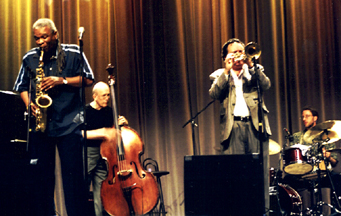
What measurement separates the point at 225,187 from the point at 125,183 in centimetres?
112

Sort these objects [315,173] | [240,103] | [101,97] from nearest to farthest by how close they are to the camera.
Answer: [240,103] → [101,97] → [315,173]

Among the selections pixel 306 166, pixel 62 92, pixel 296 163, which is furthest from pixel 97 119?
pixel 306 166

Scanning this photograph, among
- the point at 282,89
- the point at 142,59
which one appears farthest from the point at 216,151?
the point at 142,59

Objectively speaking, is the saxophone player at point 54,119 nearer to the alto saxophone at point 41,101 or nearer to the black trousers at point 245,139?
the alto saxophone at point 41,101

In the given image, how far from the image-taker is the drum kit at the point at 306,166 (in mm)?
4406

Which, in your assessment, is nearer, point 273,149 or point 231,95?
point 231,95

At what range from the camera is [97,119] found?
4.00 metres

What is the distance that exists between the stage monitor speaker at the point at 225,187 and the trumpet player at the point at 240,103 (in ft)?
1.89

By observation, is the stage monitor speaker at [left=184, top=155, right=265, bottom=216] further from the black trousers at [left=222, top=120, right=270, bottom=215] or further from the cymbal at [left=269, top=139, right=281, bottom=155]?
the cymbal at [left=269, top=139, right=281, bottom=155]

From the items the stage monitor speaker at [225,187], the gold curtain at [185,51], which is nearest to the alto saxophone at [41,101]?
the stage monitor speaker at [225,187]

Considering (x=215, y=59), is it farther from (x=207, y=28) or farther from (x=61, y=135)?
(x=61, y=135)

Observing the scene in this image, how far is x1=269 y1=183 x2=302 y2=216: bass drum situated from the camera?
440cm

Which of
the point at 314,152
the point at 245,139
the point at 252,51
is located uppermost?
the point at 252,51

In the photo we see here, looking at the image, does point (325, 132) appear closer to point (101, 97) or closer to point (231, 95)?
point (231, 95)
